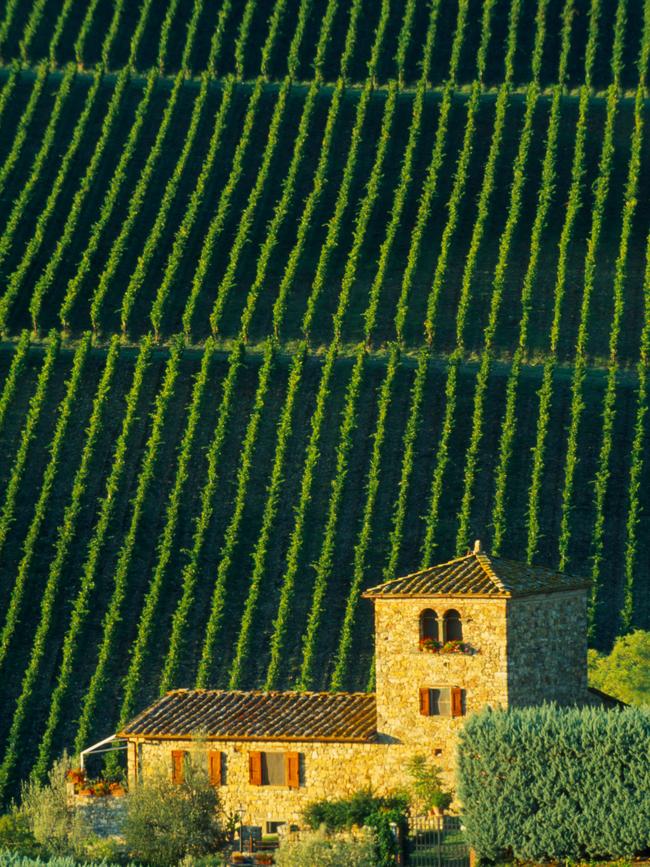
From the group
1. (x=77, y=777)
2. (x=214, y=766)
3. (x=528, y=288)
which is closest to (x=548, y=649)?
(x=214, y=766)

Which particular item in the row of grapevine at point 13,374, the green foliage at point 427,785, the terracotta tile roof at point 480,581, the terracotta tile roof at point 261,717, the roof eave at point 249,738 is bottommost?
the green foliage at point 427,785

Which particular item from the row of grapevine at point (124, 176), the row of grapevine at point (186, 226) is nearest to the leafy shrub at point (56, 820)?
the row of grapevine at point (186, 226)

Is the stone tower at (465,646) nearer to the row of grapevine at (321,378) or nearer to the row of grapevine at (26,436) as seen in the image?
the row of grapevine at (321,378)

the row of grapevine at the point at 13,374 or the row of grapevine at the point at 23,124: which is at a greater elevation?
the row of grapevine at the point at 23,124

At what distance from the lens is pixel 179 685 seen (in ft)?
199

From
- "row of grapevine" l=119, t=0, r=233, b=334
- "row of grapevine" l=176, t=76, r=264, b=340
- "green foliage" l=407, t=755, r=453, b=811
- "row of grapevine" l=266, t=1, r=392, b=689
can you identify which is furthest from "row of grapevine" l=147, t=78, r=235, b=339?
"green foliage" l=407, t=755, r=453, b=811

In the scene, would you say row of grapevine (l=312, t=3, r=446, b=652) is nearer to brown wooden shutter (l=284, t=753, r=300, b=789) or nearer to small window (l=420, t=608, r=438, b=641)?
brown wooden shutter (l=284, t=753, r=300, b=789)

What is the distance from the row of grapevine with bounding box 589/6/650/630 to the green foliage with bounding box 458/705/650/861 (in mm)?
16194

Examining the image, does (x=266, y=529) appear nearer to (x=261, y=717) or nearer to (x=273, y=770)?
(x=261, y=717)

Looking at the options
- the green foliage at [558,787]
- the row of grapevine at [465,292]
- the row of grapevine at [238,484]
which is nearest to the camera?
the green foliage at [558,787]

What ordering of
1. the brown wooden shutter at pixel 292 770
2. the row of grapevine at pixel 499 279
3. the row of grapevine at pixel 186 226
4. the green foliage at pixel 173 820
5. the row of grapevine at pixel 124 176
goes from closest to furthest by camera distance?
the green foliage at pixel 173 820
the brown wooden shutter at pixel 292 770
the row of grapevine at pixel 499 279
the row of grapevine at pixel 186 226
the row of grapevine at pixel 124 176

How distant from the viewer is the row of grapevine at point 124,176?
7688 centimetres

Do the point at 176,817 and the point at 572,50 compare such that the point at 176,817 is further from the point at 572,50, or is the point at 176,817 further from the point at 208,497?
the point at 572,50

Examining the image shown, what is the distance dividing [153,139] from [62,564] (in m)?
27.9
